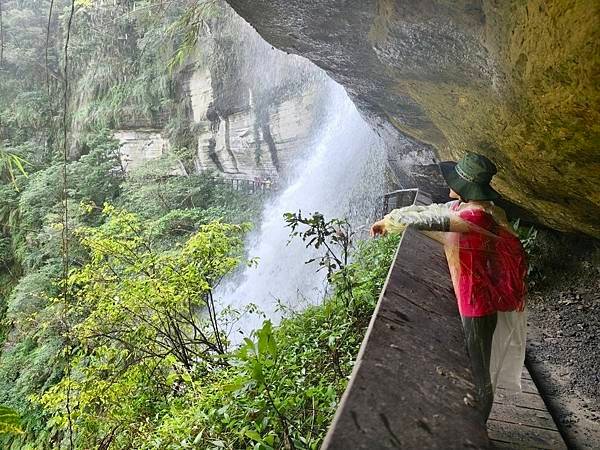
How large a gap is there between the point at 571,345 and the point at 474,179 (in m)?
2.67

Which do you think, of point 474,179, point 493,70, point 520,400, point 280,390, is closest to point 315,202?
point 280,390

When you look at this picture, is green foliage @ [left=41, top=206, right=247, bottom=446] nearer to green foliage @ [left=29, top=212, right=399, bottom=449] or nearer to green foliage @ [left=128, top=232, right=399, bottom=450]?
green foliage @ [left=29, top=212, right=399, bottom=449]

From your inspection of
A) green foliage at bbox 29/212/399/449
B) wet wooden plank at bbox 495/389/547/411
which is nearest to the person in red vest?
wet wooden plank at bbox 495/389/547/411

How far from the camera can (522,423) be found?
3.12 m

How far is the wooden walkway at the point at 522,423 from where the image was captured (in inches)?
113

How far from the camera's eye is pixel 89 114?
57.3ft

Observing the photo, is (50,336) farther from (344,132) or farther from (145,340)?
(344,132)

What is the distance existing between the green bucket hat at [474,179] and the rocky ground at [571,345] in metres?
1.87

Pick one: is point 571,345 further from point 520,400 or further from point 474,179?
Answer: point 474,179

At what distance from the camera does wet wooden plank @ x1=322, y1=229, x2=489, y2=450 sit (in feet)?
4.04

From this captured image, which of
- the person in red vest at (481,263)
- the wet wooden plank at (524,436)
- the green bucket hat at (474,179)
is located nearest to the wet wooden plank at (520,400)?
the wet wooden plank at (524,436)

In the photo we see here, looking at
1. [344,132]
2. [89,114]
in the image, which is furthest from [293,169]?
[89,114]

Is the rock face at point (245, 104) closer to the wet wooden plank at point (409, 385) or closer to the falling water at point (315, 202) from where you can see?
the falling water at point (315, 202)

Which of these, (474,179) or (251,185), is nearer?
(474,179)
